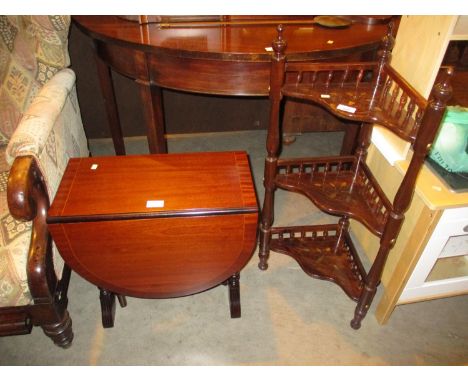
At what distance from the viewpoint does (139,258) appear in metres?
1.03

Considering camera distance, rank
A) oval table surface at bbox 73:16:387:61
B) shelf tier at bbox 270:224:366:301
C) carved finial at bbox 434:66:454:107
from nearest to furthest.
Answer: carved finial at bbox 434:66:454:107 → oval table surface at bbox 73:16:387:61 → shelf tier at bbox 270:224:366:301

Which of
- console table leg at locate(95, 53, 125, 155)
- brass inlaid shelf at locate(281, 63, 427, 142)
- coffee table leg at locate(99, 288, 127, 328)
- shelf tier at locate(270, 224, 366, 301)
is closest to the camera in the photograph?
brass inlaid shelf at locate(281, 63, 427, 142)

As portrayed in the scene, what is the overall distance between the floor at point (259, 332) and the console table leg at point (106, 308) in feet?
0.10

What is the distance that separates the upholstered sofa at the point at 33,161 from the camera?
100 cm

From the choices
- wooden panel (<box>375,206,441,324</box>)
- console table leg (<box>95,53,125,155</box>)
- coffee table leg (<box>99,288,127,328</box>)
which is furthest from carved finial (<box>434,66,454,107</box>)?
console table leg (<box>95,53,125,155</box>)

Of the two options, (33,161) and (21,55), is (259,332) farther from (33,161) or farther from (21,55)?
(21,55)

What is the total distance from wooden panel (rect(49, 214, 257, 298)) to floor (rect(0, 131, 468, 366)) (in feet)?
0.82

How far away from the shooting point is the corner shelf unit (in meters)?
0.90

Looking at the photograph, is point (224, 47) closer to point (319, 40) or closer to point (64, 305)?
point (319, 40)

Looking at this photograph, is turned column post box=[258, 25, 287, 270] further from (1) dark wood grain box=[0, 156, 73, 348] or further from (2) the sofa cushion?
(2) the sofa cushion
